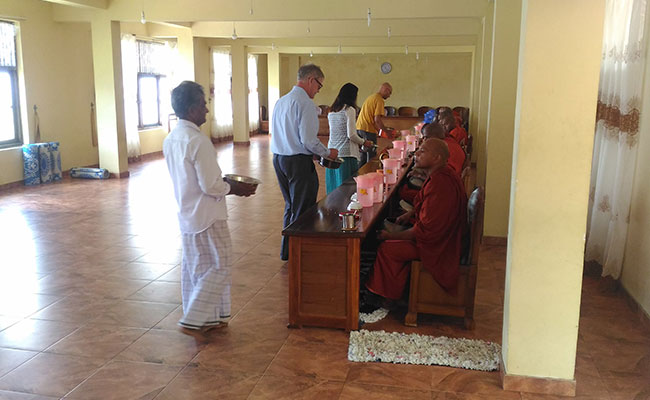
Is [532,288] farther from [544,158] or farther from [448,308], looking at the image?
[448,308]

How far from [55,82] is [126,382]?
8.14 metres

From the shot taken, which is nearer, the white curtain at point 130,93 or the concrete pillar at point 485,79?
the concrete pillar at point 485,79

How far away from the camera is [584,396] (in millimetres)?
2902

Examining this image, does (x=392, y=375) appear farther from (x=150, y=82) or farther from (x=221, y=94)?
(x=221, y=94)

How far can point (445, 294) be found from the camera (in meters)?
3.73

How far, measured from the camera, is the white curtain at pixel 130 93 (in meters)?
11.6

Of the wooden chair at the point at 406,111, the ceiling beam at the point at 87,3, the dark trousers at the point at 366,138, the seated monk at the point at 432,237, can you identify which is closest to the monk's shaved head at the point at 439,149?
the seated monk at the point at 432,237

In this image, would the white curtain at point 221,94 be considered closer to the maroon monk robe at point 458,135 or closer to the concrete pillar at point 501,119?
the maroon monk robe at point 458,135

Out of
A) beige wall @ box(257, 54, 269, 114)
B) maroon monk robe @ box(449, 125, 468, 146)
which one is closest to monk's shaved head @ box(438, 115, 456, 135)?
maroon monk robe @ box(449, 125, 468, 146)

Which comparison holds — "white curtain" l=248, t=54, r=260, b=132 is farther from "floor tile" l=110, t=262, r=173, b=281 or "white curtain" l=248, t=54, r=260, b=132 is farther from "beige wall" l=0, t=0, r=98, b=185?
"floor tile" l=110, t=262, r=173, b=281

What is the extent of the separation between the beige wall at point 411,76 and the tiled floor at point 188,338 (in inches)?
572

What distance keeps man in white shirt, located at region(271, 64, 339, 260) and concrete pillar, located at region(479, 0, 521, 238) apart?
1748mm

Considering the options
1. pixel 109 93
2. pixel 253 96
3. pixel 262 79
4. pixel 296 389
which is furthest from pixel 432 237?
pixel 262 79

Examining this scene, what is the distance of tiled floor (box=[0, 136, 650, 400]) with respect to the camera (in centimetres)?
297
